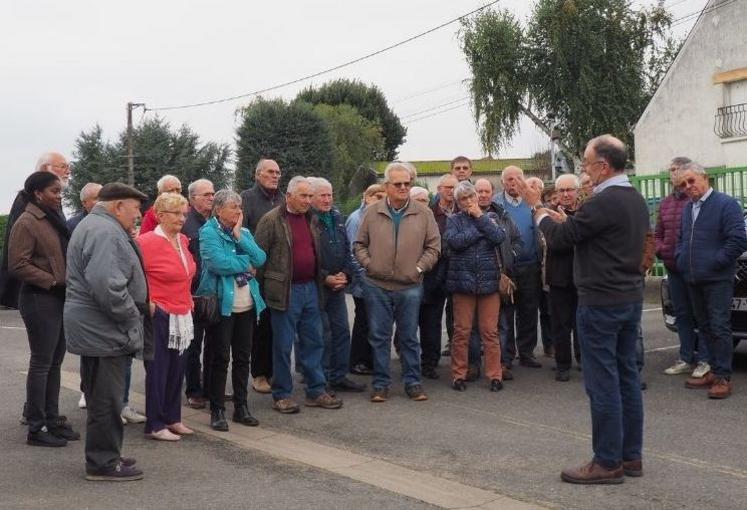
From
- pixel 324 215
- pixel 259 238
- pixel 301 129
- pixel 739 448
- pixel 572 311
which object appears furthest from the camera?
pixel 301 129

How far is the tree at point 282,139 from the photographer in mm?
43719

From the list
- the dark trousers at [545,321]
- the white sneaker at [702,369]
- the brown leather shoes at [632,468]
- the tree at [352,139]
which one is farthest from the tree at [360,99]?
the brown leather shoes at [632,468]

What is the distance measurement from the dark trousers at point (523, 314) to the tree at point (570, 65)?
108ft

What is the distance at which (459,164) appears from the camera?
405 inches

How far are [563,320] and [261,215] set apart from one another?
3.07 m

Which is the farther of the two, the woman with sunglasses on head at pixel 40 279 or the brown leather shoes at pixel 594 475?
the woman with sunglasses on head at pixel 40 279

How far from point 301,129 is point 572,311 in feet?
117

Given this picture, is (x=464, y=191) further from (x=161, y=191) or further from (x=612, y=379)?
(x=612, y=379)

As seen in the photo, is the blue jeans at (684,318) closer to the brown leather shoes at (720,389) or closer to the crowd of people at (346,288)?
the crowd of people at (346,288)

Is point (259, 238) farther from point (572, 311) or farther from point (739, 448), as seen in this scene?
point (739, 448)

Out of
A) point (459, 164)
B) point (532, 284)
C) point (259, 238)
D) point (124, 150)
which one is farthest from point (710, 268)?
point (124, 150)

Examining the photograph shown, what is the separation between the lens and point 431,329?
977cm

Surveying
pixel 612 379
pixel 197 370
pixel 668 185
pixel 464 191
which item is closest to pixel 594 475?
pixel 612 379

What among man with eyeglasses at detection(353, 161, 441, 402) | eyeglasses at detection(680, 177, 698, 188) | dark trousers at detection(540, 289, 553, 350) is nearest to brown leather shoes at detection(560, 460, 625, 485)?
man with eyeglasses at detection(353, 161, 441, 402)
